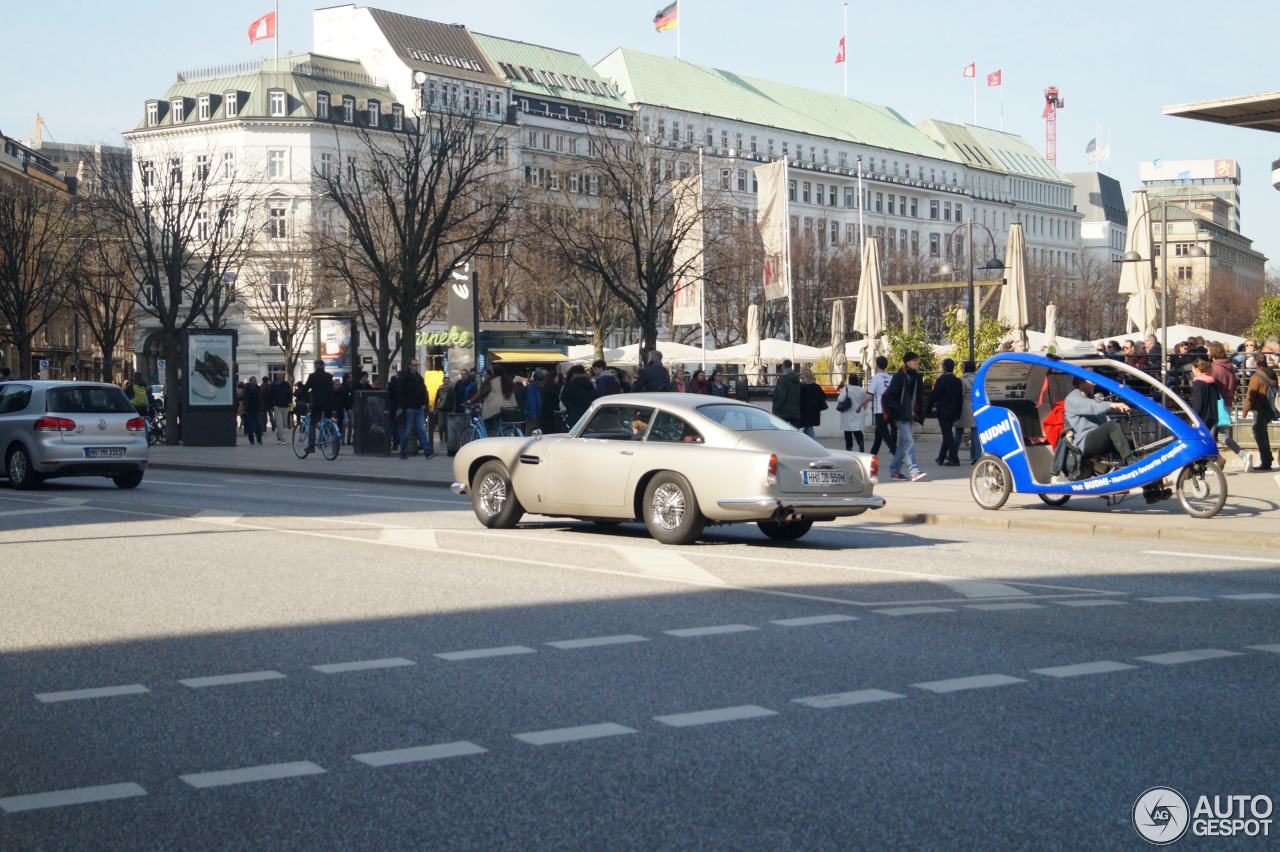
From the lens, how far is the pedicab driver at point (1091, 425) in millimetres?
19078

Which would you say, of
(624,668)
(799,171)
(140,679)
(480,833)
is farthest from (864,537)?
(799,171)

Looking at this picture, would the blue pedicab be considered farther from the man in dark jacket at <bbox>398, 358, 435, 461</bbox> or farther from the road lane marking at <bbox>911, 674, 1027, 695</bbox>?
the man in dark jacket at <bbox>398, 358, 435, 461</bbox>

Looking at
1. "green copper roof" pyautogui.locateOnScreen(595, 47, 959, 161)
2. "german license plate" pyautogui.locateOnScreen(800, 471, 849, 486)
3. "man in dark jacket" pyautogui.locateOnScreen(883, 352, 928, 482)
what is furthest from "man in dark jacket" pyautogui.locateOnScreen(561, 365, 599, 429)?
"green copper roof" pyautogui.locateOnScreen(595, 47, 959, 161)

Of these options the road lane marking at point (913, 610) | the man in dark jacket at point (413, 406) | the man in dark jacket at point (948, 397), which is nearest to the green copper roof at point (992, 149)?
the man in dark jacket at point (413, 406)

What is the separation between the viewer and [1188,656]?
30.5 feet

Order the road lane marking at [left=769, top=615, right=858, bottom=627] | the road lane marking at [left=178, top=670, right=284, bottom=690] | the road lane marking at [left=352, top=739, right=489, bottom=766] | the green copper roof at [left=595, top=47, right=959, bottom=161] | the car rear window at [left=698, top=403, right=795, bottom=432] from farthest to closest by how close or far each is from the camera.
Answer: the green copper roof at [left=595, top=47, right=959, bottom=161] → the car rear window at [left=698, top=403, right=795, bottom=432] → the road lane marking at [left=769, top=615, right=858, bottom=627] → the road lane marking at [left=178, top=670, right=284, bottom=690] → the road lane marking at [left=352, top=739, right=489, bottom=766]

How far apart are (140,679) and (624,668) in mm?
2443

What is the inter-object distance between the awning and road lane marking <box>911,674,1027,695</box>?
5239cm

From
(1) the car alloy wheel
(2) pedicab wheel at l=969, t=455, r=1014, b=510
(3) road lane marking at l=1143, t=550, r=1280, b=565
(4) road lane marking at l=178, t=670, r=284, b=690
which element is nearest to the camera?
(4) road lane marking at l=178, t=670, r=284, b=690

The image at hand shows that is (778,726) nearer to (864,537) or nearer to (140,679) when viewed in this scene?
(140,679)

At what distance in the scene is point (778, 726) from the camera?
7.33 m

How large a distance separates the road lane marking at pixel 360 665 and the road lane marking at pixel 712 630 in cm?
175

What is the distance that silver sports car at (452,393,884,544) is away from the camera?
1566 cm

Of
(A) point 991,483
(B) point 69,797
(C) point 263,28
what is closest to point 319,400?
(A) point 991,483
